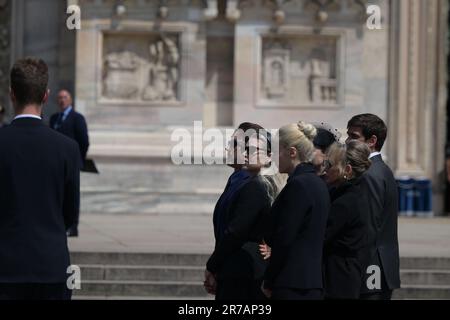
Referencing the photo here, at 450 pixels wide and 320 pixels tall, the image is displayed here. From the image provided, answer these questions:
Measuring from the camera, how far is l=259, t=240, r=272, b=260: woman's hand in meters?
6.77

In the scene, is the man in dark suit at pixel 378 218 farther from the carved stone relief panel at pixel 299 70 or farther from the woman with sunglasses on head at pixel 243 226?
the carved stone relief panel at pixel 299 70

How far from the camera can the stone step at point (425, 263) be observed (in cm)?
1187

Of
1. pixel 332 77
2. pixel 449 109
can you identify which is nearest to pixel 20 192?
pixel 332 77

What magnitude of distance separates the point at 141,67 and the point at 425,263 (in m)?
7.35

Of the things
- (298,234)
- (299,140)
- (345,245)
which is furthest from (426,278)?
(298,234)

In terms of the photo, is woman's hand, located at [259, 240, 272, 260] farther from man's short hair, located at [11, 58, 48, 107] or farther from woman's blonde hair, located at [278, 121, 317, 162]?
man's short hair, located at [11, 58, 48, 107]

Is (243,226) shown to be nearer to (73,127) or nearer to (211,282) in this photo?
(211,282)

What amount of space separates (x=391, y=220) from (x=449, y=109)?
12.7 meters

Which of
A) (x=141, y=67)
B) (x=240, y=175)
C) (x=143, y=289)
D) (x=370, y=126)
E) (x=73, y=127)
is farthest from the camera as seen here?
(x=141, y=67)

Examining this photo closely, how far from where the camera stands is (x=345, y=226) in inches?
268

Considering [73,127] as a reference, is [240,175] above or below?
below

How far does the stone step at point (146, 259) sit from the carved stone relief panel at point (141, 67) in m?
6.34

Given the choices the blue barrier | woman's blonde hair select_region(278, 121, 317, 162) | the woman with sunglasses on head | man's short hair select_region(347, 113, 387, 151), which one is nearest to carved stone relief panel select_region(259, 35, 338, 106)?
the blue barrier
